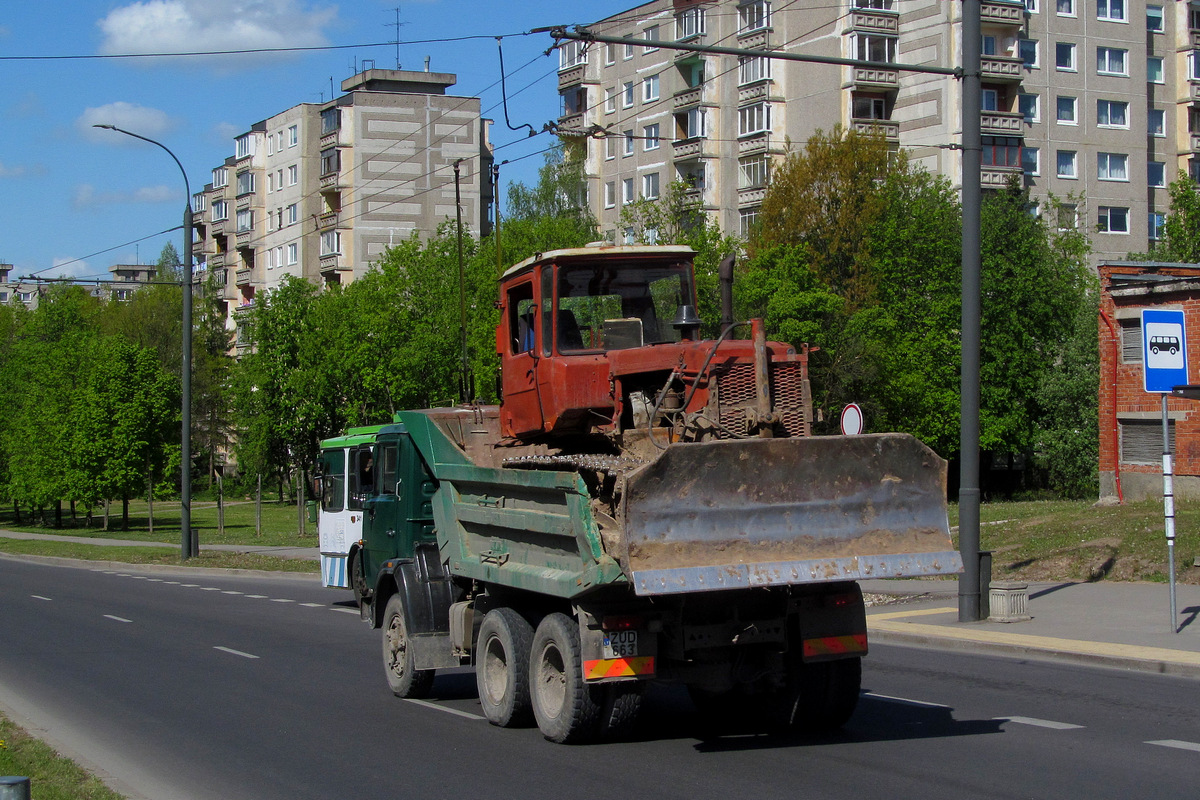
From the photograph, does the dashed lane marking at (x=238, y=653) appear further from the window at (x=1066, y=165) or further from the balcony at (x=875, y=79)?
the window at (x=1066, y=165)

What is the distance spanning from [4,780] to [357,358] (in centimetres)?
4928

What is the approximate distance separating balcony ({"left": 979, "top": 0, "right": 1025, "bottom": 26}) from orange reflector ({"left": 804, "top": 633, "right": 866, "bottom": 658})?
2091 inches

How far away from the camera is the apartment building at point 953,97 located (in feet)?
187

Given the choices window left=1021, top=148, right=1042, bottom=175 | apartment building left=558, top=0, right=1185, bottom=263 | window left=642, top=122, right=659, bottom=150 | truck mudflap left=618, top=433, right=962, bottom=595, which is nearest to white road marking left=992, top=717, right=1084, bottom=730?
truck mudflap left=618, top=433, right=962, bottom=595

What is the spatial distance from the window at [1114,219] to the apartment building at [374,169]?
3449cm

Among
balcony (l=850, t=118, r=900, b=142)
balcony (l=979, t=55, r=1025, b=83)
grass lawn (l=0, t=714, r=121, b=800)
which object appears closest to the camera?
grass lawn (l=0, t=714, r=121, b=800)

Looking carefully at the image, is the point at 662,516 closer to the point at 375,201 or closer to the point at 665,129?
the point at 665,129

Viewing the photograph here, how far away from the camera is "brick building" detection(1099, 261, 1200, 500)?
29391 mm

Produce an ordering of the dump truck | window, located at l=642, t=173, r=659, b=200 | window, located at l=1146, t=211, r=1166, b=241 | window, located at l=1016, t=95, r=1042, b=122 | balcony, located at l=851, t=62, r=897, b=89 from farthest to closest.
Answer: window, located at l=642, t=173, r=659, b=200
window, located at l=1146, t=211, r=1166, b=241
window, located at l=1016, t=95, r=1042, b=122
balcony, located at l=851, t=62, r=897, b=89
the dump truck

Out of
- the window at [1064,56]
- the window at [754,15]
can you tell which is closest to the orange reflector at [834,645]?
the window at [754,15]

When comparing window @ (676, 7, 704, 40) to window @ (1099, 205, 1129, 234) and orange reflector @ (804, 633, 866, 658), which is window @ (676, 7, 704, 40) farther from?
orange reflector @ (804, 633, 866, 658)

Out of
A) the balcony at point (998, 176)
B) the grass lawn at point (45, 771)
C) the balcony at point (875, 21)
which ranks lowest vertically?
the grass lawn at point (45, 771)

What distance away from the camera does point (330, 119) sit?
78.2 meters

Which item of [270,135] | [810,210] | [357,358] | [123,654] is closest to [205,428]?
[270,135]
